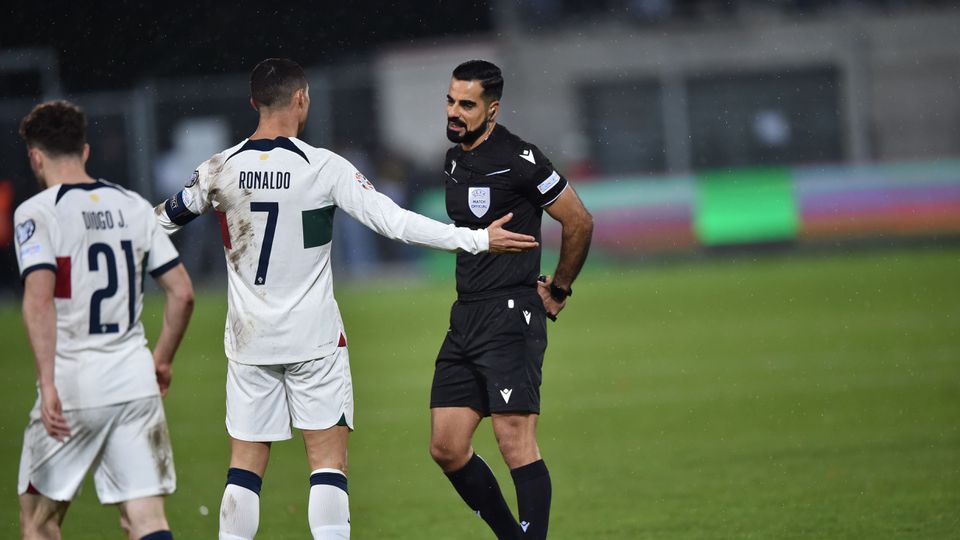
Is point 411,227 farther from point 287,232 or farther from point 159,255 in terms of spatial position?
point 159,255

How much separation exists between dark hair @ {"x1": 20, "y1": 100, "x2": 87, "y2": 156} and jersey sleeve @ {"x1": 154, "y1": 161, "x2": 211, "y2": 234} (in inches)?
30.0

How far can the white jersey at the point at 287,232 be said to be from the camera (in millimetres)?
5559

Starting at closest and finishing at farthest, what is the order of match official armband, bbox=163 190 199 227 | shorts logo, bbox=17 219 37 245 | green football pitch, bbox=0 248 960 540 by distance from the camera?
shorts logo, bbox=17 219 37 245
match official armband, bbox=163 190 199 227
green football pitch, bbox=0 248 960 540

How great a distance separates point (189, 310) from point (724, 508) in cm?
379

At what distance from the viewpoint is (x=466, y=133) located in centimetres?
633

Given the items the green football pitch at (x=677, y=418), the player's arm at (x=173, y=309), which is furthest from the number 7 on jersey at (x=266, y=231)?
the green football pitch at (x=677, y=418)

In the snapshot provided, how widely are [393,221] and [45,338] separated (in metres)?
1.50

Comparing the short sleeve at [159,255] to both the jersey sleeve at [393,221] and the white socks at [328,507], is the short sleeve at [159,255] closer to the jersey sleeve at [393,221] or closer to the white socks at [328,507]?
the jersey sleeve at [393,221]

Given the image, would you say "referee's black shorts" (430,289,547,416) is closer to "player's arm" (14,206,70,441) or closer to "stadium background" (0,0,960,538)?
"stadium background" (0,0,960,538)

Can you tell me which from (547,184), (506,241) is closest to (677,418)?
(547,184)

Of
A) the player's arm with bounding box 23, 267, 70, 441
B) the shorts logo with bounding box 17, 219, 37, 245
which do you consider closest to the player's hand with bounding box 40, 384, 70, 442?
the player's arm with bounding box 23, 267, 70, 441

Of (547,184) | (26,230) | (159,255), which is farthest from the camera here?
(547,184)

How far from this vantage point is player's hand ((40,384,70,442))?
468 cm

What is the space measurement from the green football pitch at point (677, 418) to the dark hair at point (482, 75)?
8.07ft
